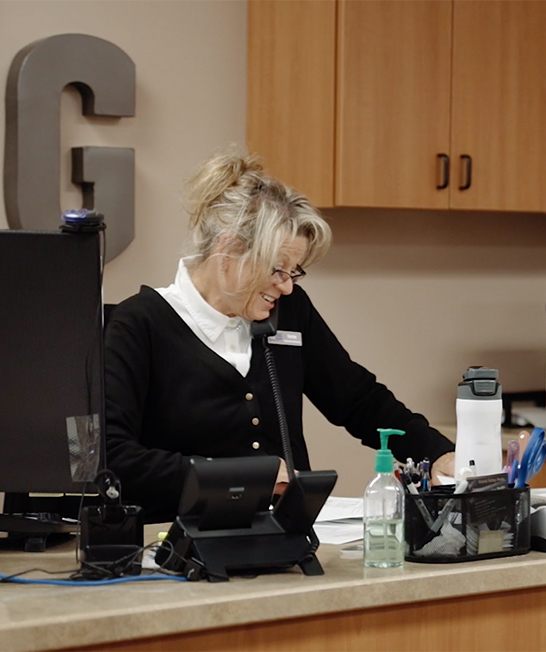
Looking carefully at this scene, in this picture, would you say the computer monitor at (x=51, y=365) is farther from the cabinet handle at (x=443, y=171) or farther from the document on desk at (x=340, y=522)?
the cabinet handle at (x=443, y=171)

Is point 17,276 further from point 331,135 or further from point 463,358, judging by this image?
point 463,358

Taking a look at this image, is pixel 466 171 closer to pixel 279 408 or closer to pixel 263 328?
pixel 263 328

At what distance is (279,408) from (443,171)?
5.76 feet

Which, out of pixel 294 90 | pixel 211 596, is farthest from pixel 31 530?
pixel 294 90

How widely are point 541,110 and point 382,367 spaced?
3.39ft

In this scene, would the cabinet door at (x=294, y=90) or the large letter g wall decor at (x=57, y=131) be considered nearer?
the large letter g wall decor at (x=57, y=131)

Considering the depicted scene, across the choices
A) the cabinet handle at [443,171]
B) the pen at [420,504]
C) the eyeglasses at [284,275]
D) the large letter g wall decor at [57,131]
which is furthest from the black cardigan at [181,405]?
the cabinet handle at [443,171]

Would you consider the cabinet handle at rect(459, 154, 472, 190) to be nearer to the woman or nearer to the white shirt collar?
the woman

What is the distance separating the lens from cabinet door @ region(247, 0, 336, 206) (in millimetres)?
3867

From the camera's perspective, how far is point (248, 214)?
2672mm

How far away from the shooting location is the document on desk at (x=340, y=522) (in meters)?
2.16

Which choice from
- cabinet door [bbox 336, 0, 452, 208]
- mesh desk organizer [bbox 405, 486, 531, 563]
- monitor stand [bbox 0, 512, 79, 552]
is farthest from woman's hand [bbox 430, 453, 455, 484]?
cabinet door [bbox 336, 0, 452, 208]

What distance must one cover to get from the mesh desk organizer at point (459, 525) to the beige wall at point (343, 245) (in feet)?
6.60

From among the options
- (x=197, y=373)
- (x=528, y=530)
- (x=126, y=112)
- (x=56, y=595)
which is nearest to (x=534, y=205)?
(x=126, y=112)
